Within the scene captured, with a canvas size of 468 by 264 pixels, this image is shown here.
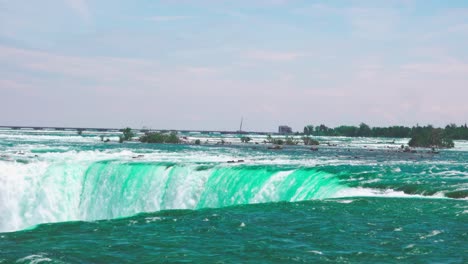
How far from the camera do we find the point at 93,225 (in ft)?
62.6

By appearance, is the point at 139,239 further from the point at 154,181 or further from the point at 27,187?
the point at 27,187

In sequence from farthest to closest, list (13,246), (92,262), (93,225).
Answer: (93,225) < (13,246) < (92,262)

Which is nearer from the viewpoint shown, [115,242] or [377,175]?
[115,242]

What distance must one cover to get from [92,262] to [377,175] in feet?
66.1

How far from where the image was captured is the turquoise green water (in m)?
15.3

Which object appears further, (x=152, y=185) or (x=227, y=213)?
(x=152, y=185)

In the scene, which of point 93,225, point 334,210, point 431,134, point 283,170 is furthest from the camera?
point 431,134

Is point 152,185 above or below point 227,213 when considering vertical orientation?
below

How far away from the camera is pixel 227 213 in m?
21.5

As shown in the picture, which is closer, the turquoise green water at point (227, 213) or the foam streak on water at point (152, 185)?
the turquoise green water at point (227, 213)

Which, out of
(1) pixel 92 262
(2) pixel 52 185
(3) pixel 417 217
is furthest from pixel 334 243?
(2) pixel 52 185

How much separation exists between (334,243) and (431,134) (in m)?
72.5

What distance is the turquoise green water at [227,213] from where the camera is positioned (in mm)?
15305

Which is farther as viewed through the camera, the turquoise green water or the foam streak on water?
the foam streak on water
